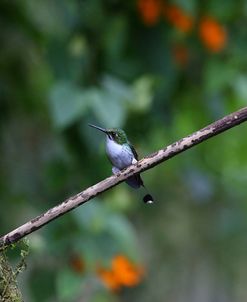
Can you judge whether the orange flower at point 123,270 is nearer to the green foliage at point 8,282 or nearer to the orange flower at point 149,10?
the orange flower at point 149,10

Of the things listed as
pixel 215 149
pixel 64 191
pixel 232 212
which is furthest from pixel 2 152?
pixel 232 212

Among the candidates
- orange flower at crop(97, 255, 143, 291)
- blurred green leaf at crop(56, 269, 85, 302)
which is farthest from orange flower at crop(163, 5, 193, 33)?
blurred green leaf at crop(56, 269, 85, 302)

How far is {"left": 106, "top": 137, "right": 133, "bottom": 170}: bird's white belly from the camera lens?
1.93 meters

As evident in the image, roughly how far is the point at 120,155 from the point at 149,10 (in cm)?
237

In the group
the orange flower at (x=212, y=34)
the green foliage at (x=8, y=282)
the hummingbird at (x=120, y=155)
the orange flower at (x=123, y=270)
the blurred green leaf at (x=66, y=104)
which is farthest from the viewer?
the orange flower at (x=212, y=34)

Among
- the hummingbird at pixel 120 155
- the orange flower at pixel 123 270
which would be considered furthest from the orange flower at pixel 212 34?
the hummingbird at pixel 120 155

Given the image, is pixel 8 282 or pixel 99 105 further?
pixel 99 105

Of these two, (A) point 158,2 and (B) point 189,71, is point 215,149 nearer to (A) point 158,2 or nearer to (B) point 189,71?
(B) point 189,71

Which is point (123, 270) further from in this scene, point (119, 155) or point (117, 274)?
point (119, 155)

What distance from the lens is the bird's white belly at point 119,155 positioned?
1928 millimetres

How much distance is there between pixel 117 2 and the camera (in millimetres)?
4438

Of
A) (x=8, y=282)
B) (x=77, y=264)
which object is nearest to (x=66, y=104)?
(x=77, y=264)

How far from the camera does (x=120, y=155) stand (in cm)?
198

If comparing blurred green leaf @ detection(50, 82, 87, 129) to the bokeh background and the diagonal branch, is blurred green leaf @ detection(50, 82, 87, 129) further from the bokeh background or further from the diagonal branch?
the diagonal branch
